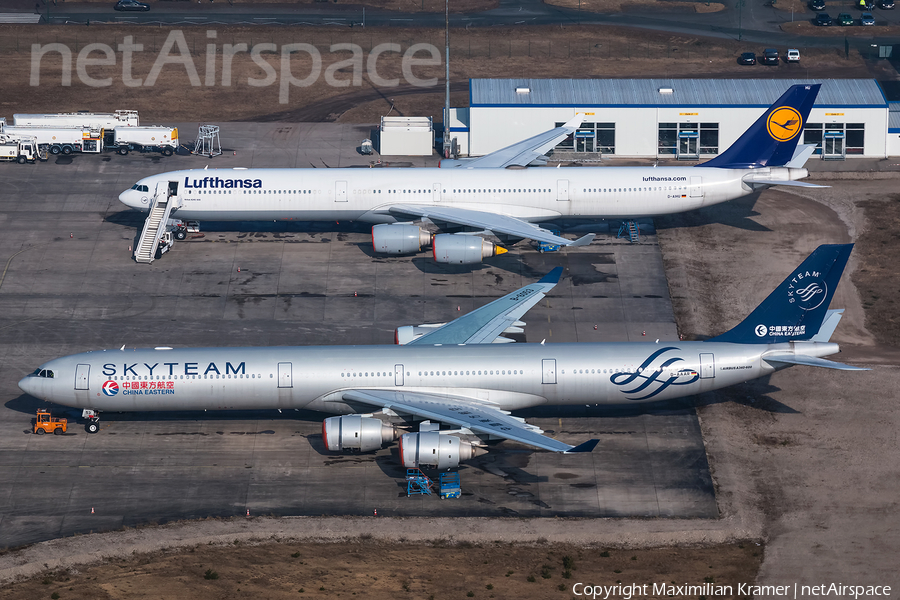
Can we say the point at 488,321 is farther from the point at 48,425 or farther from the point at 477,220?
the point at 48,425

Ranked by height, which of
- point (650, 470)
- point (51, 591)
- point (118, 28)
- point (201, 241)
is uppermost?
point (118, 28)

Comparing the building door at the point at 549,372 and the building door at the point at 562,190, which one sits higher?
the building door at the point at 562,190

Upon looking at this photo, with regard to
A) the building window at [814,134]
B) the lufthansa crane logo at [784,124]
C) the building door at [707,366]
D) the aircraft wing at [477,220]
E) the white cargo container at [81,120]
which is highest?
the white cargo container at [81,120]

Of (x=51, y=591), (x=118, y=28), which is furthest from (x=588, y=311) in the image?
(x=118, y=28)

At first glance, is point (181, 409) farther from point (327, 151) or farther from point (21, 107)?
point (21, 107)

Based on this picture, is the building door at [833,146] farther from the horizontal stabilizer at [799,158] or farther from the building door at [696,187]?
the building door at [696,187]

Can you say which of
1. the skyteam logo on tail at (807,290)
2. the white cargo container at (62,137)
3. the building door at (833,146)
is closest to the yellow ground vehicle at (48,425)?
the skyteam logo on tail at (807,290)
